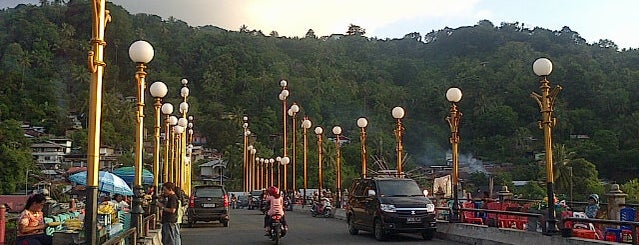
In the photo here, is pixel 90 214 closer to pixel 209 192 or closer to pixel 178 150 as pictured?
pixel 209 192

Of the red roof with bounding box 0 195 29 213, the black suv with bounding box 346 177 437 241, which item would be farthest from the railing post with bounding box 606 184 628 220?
the red roof with bounding box 0 195 29 213

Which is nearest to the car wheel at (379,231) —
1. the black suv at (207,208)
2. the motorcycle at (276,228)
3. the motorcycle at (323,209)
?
the motorcycle at (276,228)

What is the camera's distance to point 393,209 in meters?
16.5

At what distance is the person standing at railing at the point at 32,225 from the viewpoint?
9.08 meters

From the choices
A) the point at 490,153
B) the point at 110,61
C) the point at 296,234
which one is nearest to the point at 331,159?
→ the point at 490,153

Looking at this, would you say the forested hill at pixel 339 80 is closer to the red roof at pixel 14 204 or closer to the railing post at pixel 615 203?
the red roof at pixel 14 204

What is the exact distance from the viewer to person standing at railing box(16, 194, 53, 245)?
908 centimetres

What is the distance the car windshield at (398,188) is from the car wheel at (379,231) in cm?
75

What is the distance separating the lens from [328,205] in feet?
104

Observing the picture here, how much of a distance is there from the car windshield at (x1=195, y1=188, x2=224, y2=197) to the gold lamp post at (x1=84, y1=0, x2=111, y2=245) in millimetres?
16729

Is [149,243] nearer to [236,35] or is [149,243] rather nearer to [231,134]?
[231,134]

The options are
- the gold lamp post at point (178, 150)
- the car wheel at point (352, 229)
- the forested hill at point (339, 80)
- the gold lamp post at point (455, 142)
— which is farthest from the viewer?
the forested hill at point (339, 80)

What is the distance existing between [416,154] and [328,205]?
6701 cm

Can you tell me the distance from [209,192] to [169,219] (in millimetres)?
11789
